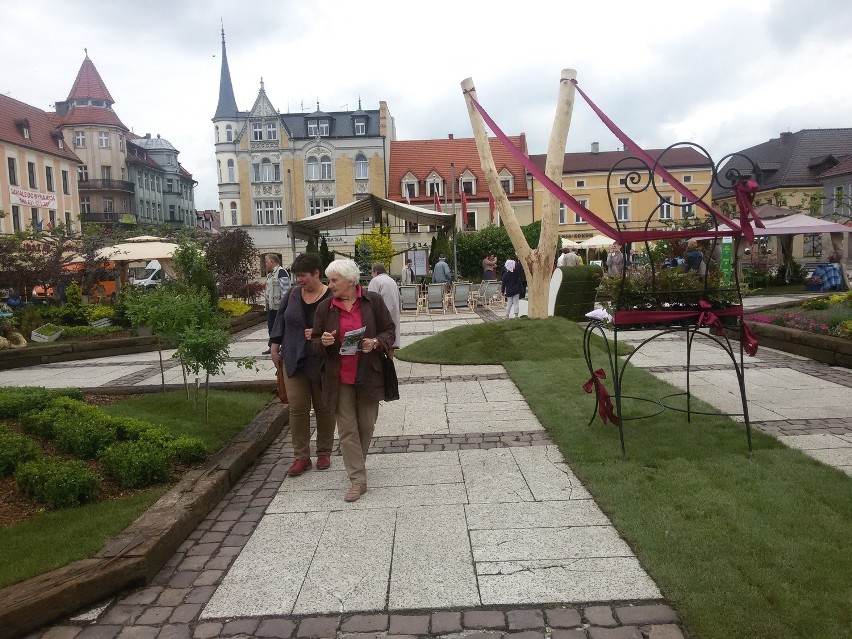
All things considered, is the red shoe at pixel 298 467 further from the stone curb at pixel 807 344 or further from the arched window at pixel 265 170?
the arched window at pixel 265 170

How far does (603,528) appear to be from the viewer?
4379 millimetres

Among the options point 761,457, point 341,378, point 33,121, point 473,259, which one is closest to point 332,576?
point 341,378

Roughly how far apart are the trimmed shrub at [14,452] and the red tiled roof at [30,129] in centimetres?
4602

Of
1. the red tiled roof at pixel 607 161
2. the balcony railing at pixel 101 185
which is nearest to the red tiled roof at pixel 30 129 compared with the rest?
the balcony railing at pixel 101 185

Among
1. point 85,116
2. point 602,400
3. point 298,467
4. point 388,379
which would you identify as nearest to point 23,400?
point 298,467

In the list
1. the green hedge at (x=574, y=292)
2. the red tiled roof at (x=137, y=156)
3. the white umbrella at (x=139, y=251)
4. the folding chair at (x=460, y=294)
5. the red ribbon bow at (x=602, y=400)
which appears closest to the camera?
the red ribbon bow at (x=602, y=400)

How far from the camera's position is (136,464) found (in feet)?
17.4

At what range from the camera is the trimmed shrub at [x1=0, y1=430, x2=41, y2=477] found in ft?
17.6

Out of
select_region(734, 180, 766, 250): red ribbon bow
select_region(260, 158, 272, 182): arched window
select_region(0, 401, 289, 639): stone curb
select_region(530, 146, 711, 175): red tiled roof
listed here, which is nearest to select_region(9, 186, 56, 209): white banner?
select_region(260, 158, 272, 182): arched window

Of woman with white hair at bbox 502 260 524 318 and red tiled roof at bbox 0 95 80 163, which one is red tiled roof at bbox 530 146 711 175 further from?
woman with white hair at bbox 502 260 524 318

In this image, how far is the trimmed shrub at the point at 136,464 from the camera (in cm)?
528

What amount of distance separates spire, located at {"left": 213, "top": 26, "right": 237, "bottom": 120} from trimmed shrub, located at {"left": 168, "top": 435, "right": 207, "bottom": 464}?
196 feet

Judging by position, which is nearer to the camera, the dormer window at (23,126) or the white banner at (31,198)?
the white banner at (31,198)

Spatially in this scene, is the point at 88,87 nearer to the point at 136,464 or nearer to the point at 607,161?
the point at 607,161
